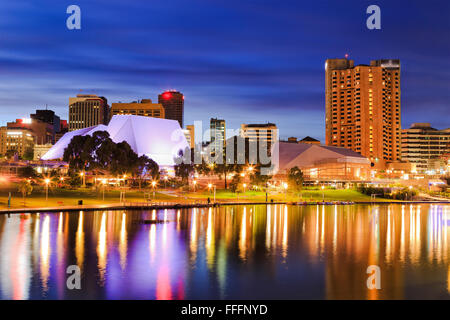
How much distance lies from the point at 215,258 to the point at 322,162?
5292 inches

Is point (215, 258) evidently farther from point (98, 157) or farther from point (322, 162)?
point (322, 162)

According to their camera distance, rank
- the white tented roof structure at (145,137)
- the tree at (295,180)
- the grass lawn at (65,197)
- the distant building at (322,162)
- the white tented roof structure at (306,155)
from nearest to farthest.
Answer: the grass lawn at (65,197)
the tree at (295,180)
the white tented roof structure at (145,137)
the distant building at (322,162)
the white tented roof structure at (306,155)

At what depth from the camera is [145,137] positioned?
146 m

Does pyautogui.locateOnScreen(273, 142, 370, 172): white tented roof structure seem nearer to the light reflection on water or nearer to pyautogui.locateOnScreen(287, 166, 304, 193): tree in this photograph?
pyautogui.locateOnScreen(287, 166, 304, 193): tree

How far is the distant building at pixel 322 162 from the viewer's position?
151 m

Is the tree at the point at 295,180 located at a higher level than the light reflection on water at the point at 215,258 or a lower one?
higher

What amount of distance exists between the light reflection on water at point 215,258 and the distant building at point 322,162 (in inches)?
3893

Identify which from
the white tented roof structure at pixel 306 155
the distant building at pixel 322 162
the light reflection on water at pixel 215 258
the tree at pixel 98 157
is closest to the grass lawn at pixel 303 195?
the tree at pixel 98 157

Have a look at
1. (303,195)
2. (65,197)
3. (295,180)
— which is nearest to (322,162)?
(303,195)

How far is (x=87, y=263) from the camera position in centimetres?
2636

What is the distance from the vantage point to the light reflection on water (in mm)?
21281

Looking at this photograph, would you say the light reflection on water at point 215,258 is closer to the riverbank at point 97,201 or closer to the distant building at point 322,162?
the riverbank at point 97,201
